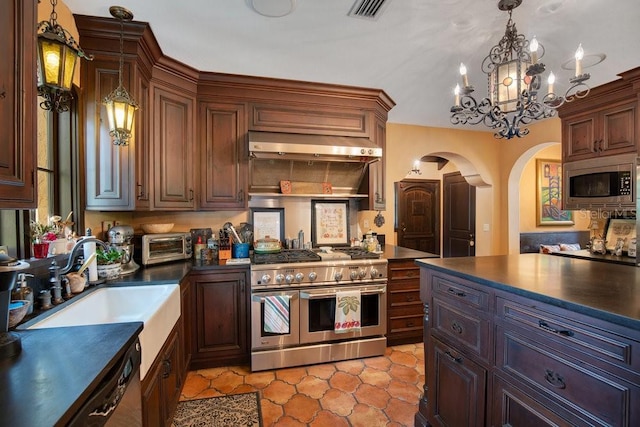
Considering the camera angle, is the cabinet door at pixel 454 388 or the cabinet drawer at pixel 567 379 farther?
the cabinet door at pixel 454 388

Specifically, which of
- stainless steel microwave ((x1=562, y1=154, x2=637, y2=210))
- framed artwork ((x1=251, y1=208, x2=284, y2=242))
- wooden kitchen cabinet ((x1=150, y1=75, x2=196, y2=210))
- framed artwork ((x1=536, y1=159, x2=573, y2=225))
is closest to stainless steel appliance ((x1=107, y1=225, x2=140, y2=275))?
wooden kitchen cabinet ((x1=150, y1=75, x2=196, y2=210))

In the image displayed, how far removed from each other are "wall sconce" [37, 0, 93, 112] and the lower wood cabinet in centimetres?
141

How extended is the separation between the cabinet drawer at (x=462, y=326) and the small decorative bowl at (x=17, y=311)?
209cm

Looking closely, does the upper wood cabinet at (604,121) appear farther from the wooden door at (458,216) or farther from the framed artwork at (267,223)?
the framed artwork at (267,223)

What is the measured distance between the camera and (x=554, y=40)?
2.23 m

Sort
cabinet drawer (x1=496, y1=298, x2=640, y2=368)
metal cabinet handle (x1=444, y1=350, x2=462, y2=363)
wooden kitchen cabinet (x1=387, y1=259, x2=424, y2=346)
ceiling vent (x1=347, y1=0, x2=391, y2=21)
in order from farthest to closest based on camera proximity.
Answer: wooden kitchen cabinet (x1=387, y1=259, x2=424, y2=346) < ceiling vent (x1=347, y1=0, x2=391, y2=21) < metal cabinet handle (x1=444, y1=350, x2=462, y2=363) < cabinet drawer (x1=496, y1=298, x2=640, y2=368)

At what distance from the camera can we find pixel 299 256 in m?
2.90

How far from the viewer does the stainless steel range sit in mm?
2643

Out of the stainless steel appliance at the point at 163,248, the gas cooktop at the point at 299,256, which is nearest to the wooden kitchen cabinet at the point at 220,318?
the gas cooktop at the point at 299,256

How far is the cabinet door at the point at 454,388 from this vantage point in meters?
1.49

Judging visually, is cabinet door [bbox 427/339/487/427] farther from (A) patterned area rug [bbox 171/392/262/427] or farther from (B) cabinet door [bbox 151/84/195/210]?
(B) cabinet door [bbox 151/84/195/210]

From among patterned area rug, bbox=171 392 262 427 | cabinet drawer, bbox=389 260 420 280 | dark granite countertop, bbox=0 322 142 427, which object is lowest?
patterned area rug, bbox=171 392 262 427

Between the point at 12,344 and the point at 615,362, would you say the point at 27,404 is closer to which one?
the point at 12,344

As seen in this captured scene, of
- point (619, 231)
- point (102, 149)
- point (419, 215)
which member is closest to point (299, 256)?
point (102, 149)
